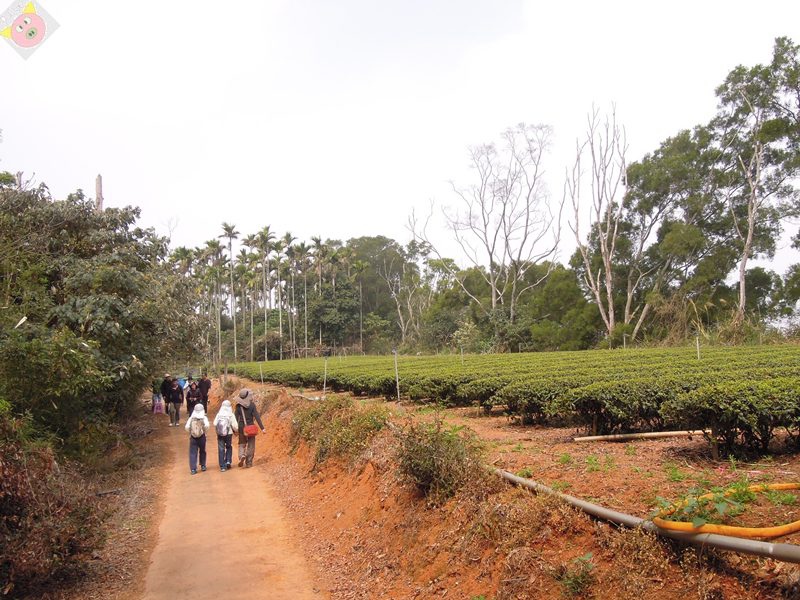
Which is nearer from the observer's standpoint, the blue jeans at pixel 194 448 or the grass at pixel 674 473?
the grass at pixel 674 473

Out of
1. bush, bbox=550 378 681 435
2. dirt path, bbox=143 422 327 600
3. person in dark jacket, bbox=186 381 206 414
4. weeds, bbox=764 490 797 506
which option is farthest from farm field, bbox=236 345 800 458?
person in dark jacket, bbox=186 381 206 414

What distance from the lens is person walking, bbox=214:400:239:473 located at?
39.3 ft

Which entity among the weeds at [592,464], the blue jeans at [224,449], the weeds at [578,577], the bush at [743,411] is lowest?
the blue jeans at [224,449]

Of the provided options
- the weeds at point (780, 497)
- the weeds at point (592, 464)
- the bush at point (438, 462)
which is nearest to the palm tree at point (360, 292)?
the bush at point (438, 462)

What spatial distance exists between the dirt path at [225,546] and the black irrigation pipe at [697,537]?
9.85ft

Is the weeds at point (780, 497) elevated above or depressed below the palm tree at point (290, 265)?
below

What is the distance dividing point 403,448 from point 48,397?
22.2ft

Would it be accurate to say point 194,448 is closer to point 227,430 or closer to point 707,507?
point 227,430

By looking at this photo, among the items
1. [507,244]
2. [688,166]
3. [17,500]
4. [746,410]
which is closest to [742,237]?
[688,166]

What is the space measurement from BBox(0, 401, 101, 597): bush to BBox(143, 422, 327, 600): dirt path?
3.02 feet

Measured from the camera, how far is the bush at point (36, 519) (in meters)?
5.31

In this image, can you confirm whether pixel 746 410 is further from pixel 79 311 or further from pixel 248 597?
pixel 79 311

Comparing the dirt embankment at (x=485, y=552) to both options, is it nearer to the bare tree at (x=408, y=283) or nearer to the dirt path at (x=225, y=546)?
the dirt path at (x=225, y=546)

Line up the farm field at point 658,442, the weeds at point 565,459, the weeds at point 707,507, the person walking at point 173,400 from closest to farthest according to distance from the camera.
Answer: the weeds at point 707,507 < the farm field at point 658,442 < the weeds at point 565,459 < the person walking at point 173,400
